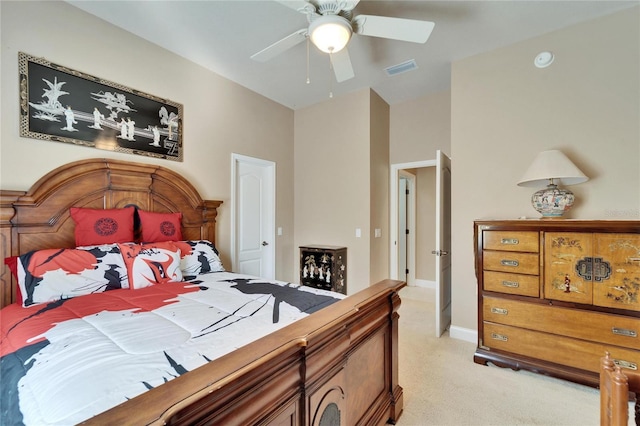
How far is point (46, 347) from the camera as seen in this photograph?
42.2 inches

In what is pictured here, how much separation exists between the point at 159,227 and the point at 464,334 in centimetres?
325

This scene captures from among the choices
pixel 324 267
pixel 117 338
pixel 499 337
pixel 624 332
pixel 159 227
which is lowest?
pixel 499 337

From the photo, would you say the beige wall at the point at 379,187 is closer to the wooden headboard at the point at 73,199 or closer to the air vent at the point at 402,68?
the air vent at the point at 402,68

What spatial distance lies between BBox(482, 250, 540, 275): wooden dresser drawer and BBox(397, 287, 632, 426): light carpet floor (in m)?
0.86

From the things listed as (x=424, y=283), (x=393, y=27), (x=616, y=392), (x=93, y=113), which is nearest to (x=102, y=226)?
(x=93, y=113)

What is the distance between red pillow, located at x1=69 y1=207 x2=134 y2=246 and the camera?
2094 mm

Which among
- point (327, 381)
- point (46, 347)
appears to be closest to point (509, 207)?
point (327, 381)

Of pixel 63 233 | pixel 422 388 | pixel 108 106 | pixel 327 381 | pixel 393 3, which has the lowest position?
pixel 422 388

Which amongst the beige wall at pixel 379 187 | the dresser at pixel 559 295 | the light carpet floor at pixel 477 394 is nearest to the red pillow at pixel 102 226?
the light carpet floor at pixel 477 394

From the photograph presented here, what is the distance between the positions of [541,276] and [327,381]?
6.94ft

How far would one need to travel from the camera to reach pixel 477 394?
81.2 inches

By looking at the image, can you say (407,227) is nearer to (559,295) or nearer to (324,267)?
(324,267)

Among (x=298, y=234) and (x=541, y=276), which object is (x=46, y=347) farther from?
(x=298, y=234)

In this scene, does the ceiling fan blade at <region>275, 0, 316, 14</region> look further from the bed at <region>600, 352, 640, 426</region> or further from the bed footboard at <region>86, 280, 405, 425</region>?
the bed at <region>600, 352, 640, 426</region>
